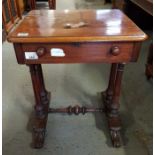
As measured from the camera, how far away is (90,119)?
149 centimetres

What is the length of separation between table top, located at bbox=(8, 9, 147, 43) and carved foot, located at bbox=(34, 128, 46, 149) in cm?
65

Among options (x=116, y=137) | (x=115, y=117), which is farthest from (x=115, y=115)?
(x=116, y=137)

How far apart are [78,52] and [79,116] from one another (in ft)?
2.25

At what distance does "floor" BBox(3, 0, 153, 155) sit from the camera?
128cm

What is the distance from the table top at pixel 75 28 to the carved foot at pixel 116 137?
661 millimetres

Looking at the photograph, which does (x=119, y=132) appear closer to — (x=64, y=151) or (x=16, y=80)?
(x=64, y=151)

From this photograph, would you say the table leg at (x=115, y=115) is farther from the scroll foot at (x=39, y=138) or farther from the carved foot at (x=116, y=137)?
the scroll foot at (x=39, y=138)

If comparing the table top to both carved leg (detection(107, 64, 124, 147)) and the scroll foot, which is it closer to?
carved leg (detection(107, 64, 124, 147))

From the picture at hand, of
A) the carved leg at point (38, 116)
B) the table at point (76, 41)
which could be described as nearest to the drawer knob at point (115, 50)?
the table at point (76, 41)

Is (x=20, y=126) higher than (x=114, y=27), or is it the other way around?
(x=114, y=27)

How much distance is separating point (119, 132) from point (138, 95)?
520 mm

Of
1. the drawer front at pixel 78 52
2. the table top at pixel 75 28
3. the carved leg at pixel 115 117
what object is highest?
the table top at pixel 75 28

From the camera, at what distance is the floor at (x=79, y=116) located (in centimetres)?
128

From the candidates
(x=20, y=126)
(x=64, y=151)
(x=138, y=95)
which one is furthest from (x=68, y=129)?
(x=138, y=95)
